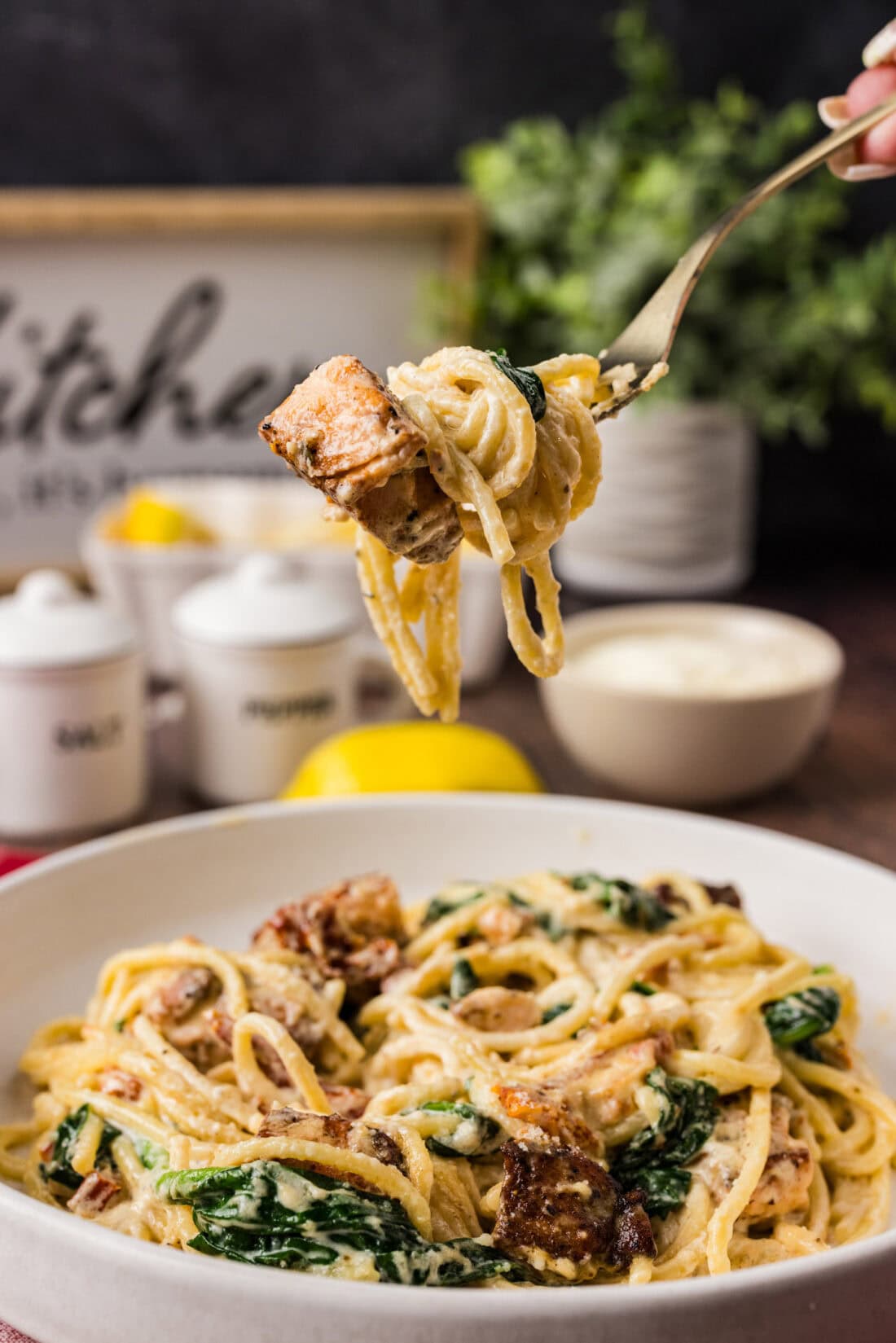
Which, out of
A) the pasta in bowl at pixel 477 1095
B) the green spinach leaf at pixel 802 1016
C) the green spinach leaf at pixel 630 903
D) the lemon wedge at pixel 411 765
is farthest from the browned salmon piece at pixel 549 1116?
the lemon wedge at pixel 411 765

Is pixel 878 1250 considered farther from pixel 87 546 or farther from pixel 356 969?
pixel 87 546

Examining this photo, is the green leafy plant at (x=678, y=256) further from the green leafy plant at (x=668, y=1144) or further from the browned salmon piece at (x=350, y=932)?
the green leafy plant at (x=668, y=1144)

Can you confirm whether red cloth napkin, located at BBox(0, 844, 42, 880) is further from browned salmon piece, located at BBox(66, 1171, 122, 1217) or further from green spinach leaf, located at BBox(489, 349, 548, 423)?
green spinach leaf, located at BBox(489, 349, 548, 423)

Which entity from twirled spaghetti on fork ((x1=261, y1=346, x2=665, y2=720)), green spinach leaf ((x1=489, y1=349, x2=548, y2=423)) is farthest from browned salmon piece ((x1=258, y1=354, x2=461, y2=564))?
green spinach leaf ((x1=489, y1=349, x2=548, y2=423))

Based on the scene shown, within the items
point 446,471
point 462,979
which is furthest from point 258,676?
point 446,471

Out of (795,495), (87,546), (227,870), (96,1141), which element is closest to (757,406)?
(795,495)

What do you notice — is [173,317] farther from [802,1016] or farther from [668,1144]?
[668,1144]
